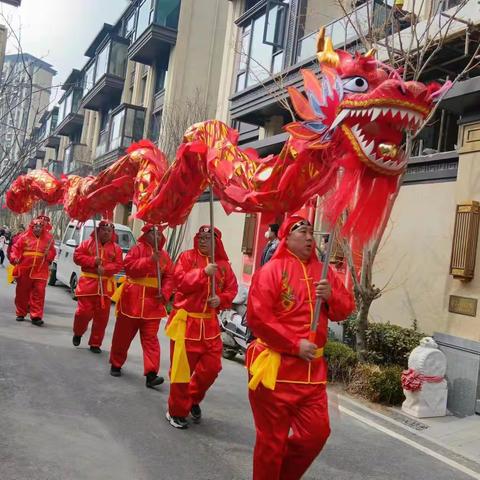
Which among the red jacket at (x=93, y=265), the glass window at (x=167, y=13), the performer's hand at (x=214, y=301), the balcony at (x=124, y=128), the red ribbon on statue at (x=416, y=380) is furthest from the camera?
the balcony at (x=124, y=128)

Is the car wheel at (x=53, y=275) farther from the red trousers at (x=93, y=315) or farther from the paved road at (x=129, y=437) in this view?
the paved road at (x=129, y=437)

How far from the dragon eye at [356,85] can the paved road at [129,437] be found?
93.5 inches

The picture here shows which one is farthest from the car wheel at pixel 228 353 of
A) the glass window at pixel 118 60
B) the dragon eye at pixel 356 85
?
the glass window at pixel 118 60

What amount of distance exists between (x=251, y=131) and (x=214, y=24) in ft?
25.5

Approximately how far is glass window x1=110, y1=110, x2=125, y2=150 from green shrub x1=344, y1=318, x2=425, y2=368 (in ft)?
62.2

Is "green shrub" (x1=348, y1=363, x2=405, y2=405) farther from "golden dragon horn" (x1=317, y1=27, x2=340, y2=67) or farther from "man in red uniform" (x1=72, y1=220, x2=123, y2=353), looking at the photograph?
"golden dragon horn" (x1=317, y1=27, x2=340, y2=67)

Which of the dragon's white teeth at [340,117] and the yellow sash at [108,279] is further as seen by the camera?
the yellow sash at [108,279]

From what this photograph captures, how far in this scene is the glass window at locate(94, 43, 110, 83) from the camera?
2861 centimetres

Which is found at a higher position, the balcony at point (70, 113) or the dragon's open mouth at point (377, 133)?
A: the balcony at point (70, 113)

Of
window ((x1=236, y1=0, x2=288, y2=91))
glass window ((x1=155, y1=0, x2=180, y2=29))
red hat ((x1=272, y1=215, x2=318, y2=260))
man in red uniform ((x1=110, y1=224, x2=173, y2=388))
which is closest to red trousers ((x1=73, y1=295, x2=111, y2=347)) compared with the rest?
man in red uniform ((x1=110, y1=224, x2=173, y2=388))

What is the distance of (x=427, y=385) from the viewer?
629cm

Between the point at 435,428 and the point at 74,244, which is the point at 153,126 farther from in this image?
the point at 435,428

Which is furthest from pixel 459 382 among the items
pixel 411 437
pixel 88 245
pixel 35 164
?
pixel 35 164

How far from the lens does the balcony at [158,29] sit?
22031mm
